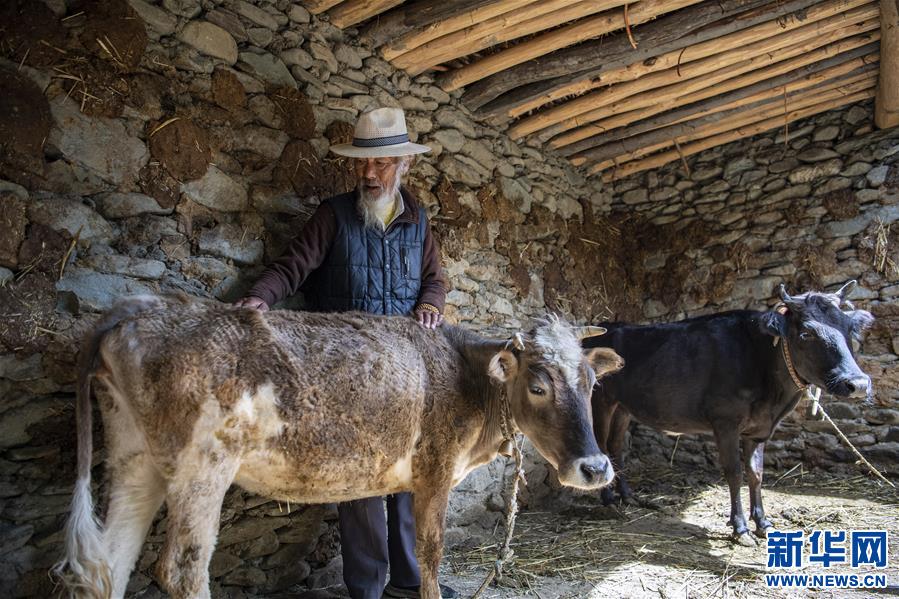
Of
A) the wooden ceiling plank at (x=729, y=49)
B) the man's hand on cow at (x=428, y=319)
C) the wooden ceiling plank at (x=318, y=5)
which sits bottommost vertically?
the man's hand on cow at (x=428, y=319)

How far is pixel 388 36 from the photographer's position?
5129 mm

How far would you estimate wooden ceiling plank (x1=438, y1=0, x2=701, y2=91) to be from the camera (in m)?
4.98

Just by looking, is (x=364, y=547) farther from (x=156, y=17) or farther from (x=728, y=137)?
(x=728, y=137)

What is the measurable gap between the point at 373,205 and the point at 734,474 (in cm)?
389

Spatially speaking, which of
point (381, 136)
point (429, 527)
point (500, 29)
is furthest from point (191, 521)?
point (500, 29)

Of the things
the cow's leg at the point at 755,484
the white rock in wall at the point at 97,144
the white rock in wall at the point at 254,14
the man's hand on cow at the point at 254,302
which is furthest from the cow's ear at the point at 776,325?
the white rock in wall at the point at 97,144

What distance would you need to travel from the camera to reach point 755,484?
529 cm

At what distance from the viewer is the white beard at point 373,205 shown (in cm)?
411

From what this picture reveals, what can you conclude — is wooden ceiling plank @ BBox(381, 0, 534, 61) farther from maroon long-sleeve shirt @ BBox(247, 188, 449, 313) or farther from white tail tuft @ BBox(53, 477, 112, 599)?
white tail tuft @ BBox(53, 477, 112, 599)

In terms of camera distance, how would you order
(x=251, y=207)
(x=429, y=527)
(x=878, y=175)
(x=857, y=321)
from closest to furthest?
(x=429, y=527) < (x=251, y=207) < (x=857, y=321) < (x=878, y=175)

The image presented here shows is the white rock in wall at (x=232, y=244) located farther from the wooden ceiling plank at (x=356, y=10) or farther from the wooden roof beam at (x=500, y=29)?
the wooden roof beam at (x=500, y=29)

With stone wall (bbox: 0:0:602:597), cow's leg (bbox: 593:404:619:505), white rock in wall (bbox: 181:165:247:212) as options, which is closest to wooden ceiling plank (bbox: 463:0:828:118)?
stone wall (bbox: 0:0:602:597)

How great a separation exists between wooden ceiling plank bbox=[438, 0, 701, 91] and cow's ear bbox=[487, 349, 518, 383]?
3.24m

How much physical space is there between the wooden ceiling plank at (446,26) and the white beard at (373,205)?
1610 millimetres
